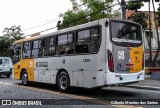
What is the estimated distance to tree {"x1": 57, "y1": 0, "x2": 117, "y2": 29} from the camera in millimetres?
33875

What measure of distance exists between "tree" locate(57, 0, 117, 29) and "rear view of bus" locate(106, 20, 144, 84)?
2033 centimetres

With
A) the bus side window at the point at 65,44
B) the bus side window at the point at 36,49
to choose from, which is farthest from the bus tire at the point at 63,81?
the bus side window at the point at 36,49

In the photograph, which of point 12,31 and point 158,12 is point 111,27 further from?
point 12,31

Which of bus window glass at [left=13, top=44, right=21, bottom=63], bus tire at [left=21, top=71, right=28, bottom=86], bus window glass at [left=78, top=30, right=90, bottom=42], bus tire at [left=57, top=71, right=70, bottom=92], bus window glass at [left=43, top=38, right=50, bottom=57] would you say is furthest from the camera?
bus window glass at [left=13, top=44, right=21, bottom=63]

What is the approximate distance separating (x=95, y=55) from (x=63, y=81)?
273 cm

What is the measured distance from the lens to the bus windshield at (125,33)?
1215cm

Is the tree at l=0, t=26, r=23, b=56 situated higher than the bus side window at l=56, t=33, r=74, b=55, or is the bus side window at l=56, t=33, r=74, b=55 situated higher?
the tree at l=0, t=26, r=23, b=56

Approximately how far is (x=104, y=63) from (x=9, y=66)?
1731cm

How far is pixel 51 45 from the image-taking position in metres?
15.1

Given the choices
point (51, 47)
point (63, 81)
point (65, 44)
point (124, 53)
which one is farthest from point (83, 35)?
point (51, 47)

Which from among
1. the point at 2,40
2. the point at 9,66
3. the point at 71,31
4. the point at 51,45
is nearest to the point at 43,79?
the point at 51,45

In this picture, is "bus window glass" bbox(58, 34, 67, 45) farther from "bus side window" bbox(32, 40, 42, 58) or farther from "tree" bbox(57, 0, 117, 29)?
"tree" bbox(57, 0, 117, 29)

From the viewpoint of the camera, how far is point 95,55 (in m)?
12.1

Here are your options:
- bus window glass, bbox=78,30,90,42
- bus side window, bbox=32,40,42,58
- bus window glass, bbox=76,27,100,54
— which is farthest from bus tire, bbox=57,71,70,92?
bus side window, bbox=32,40,42,58
